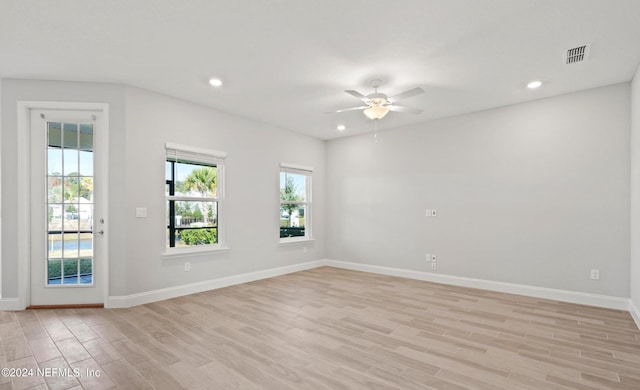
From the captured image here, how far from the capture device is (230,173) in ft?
16.7

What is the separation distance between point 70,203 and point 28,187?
0.47 m

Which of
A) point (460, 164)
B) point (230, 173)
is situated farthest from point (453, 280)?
point (230, 173)

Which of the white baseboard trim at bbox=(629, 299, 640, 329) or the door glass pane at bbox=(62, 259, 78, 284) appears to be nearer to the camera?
the white baseboard trim at bbox=(629, 299, 640, 329)

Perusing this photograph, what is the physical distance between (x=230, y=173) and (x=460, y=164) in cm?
379

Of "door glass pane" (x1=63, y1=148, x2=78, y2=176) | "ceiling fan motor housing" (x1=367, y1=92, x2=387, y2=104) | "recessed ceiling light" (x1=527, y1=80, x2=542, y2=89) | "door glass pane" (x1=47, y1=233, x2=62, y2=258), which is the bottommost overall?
"door glass pane" (x1=47, y1=233, x2=62, y2=258)

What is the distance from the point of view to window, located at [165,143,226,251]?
4.52m

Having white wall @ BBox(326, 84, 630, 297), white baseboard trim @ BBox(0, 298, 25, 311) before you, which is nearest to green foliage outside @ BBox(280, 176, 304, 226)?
white wall @ BBox(326, 84, 630, 297)

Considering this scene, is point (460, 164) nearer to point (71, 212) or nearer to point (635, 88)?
point (635, 88)

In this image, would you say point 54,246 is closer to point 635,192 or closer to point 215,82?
point 215,82

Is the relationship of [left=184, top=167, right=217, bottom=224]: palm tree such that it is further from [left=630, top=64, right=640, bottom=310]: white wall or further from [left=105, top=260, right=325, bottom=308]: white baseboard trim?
[left=630, top=64, right=640, bottom=310]: white wall

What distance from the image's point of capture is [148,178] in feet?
13.6

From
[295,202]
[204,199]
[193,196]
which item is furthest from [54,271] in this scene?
[295,202]

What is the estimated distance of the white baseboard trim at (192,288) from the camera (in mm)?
3867

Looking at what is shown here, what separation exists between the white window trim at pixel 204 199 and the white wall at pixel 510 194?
8.97 ft
